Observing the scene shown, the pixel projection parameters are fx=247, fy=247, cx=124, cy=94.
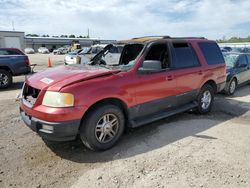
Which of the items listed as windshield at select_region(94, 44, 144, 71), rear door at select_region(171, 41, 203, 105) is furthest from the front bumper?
rear door at select_region(171, 41, 203, 105)

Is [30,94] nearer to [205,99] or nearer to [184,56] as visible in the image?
[184,56]

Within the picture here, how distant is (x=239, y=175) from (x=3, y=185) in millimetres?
3238

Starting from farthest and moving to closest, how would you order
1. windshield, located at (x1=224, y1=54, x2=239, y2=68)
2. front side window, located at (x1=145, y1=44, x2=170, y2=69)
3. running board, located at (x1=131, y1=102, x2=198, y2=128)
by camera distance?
windshield, located at (x1=224, y1=54, x2=239, y2=68) < front side window, located at (x1=145, y1=44, x2=170, y2=69) < running board, located at (x1=131, y1=102, x2=198, y2=128)

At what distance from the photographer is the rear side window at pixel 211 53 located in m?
6.32

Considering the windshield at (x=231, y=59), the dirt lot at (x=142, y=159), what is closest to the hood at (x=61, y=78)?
the dirt lot at (x=142, y=159)

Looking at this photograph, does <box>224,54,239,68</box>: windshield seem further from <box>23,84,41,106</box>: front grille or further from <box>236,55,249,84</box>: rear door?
<box>23,84,41,106</box>: front grille

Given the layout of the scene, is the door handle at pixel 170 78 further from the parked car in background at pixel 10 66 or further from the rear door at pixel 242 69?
the parked car in background at pixel 10 66

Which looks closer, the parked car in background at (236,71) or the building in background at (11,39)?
the parked car in background at (236,71)

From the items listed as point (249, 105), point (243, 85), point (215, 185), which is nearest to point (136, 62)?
point (215, 185)

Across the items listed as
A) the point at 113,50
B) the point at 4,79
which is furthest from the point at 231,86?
the point at 4,79

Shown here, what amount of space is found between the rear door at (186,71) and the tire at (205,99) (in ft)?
0.90

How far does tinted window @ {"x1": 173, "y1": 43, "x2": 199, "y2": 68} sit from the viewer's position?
213 inches

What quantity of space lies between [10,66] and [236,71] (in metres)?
9.12

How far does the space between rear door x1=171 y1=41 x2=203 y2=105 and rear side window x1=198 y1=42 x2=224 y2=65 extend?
1.61 feet
